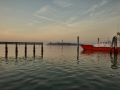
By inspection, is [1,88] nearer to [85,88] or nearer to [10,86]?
[10,86]

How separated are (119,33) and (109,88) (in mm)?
44011

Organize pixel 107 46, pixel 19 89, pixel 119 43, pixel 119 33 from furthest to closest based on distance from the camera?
1. pixel 107 46
2. pixel 119 43
3. pixel 119 33
4. pixel 19 89

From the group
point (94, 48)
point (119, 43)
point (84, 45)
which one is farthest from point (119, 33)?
point (84, 45)

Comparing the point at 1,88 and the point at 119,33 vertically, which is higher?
the point at 119,33

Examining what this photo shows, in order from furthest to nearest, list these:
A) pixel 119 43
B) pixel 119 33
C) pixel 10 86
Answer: pixel 119 43, pixel 119 33, pixel 10 86

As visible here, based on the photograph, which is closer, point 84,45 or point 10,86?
point 10,86

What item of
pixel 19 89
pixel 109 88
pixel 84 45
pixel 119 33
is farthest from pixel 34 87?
pixel 84 45

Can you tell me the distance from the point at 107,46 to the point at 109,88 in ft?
162

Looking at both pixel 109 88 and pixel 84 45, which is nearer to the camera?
pixel 109 88

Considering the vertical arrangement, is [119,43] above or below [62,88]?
above

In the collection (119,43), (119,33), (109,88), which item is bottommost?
(109,88)

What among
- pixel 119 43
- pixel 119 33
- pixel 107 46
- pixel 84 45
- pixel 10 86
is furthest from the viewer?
pixel 84 45

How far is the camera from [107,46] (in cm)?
5319

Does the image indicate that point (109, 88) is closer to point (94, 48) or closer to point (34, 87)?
point (34, 87)
